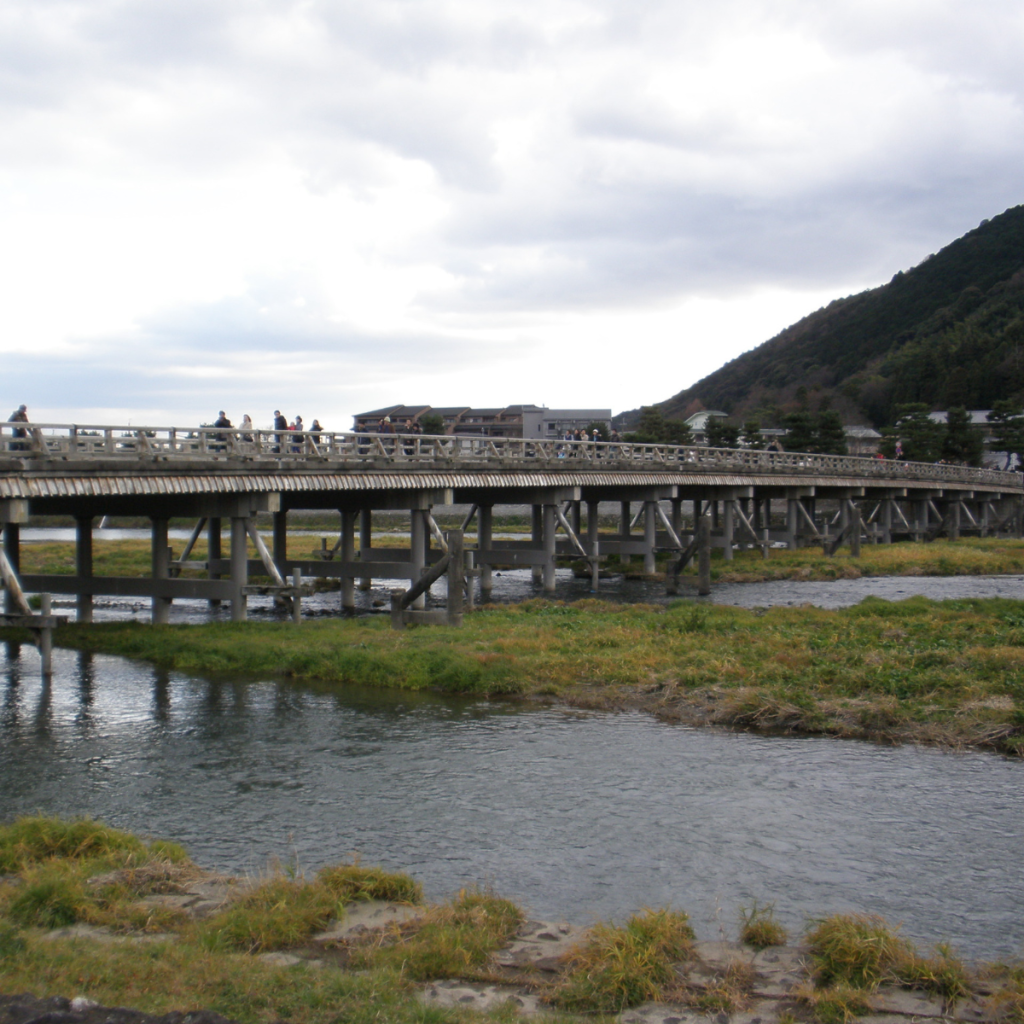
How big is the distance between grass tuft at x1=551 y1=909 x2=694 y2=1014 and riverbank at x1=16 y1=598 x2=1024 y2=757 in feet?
30.8

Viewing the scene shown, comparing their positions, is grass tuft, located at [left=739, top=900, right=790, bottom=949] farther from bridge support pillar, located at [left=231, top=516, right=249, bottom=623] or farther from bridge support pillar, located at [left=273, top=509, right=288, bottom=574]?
bridge support pillar, located at [left=273, top=509, right=288, bottom=574]

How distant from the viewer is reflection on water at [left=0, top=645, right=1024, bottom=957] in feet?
34.9

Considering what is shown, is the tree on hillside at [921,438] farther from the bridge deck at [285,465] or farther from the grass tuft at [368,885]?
the grass tuft at [368,885]

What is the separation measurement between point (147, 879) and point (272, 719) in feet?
27.2

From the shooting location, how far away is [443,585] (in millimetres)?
46969

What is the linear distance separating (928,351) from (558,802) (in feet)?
461

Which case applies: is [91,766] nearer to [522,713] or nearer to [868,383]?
[522,713]

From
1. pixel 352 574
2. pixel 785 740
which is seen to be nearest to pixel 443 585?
pixel 352 574

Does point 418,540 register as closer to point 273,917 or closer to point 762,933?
point 273,917

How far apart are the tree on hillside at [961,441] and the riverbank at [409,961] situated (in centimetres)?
10181

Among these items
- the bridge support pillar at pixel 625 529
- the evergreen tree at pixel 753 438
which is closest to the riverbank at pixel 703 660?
the bridge support pillar at pixel 625 529

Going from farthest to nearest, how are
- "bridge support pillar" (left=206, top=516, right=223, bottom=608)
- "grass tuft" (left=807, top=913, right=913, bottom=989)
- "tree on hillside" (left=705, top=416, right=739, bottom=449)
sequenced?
"tree on hillside" (left=705, top=416, right=739, bottom=449) → "bridge support pillar" (left=206, top=516, right=223, bottom=608) → "grass tuft" (left=807, top=913, right=913, bottom=989)

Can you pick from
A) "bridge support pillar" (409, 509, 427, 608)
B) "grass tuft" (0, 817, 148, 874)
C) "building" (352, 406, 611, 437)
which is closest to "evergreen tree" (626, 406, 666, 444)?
"building" (352, 406, 611, 437)

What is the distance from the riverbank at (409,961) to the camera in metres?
7.60
